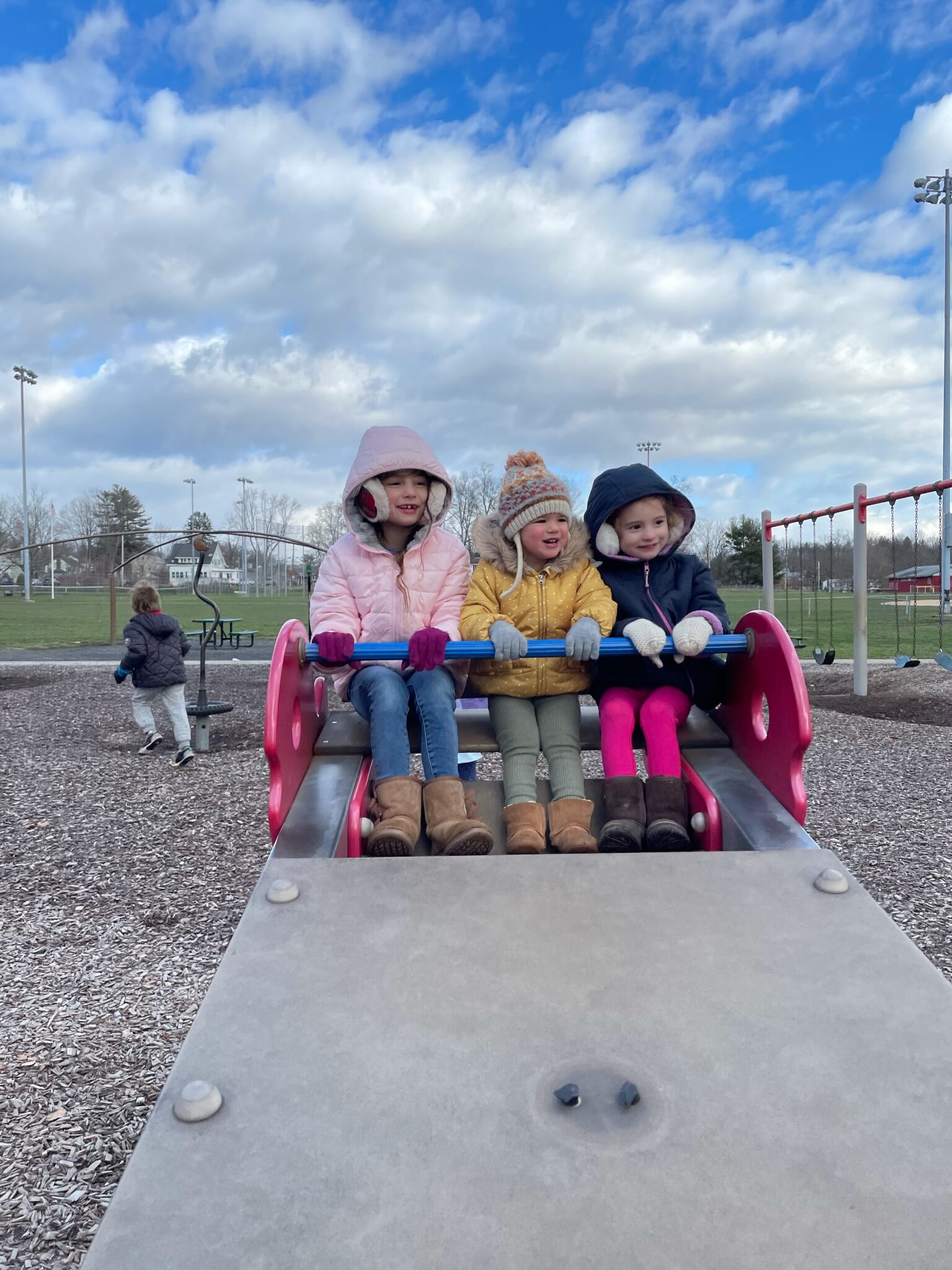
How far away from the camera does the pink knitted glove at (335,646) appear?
248 cm

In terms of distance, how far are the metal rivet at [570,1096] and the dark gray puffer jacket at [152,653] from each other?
5549mm

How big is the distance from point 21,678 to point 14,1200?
10.0 meters

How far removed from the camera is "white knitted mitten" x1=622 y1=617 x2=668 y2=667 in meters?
2.45

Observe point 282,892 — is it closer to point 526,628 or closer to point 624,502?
point 526,628

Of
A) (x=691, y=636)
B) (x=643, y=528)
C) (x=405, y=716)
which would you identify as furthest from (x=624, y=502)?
(x=405, y=716)

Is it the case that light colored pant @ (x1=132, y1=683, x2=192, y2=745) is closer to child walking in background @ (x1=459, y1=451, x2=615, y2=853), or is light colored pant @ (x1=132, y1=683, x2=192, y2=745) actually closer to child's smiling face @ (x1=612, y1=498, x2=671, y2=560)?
child walking in background @ (x1=459, y1=451, x2=615, y2=853)

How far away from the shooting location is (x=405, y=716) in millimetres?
2543

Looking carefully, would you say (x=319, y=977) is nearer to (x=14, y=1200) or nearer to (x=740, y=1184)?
(x=740, y=1184)

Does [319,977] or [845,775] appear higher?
[319,977]

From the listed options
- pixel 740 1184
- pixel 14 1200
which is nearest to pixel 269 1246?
pixel 740 1184

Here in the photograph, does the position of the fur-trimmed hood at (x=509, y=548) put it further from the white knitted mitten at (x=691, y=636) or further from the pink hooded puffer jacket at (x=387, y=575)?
the white knitted mitten at (x=691, y=636)

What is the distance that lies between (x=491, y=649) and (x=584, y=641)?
0.25 metres

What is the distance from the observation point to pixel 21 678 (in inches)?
426

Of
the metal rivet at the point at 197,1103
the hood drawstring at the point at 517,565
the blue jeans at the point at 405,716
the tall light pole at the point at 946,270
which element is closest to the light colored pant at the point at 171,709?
the blue jeans at the point at 405,716
